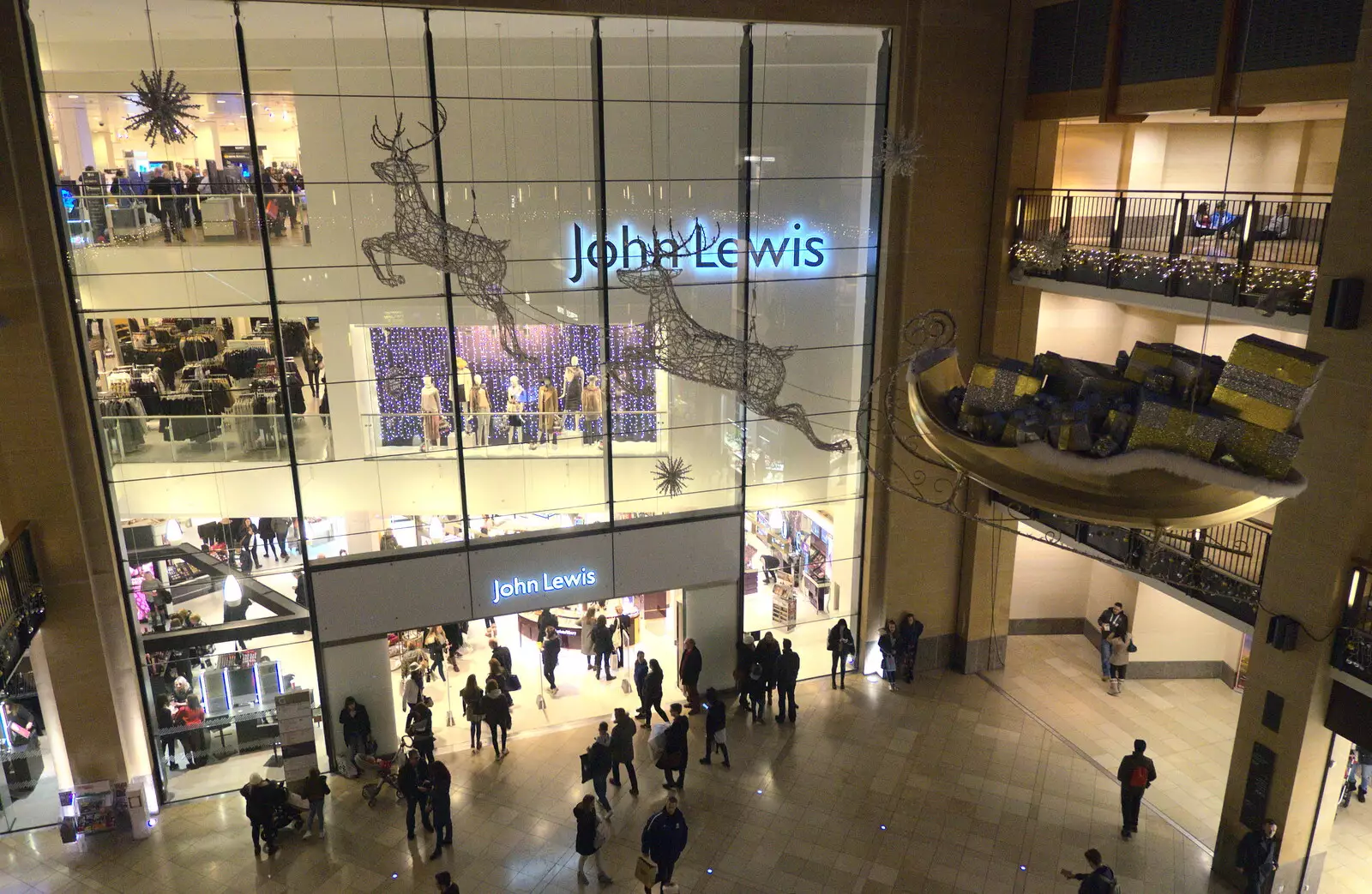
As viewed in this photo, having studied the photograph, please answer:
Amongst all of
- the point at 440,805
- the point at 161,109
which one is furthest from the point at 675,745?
the point at 161,109

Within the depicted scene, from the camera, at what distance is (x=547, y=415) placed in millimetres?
12711

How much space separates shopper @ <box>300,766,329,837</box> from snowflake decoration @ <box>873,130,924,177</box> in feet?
34.9

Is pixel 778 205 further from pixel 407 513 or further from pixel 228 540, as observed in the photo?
pixel 228 540

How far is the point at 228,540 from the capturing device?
39.5 ft

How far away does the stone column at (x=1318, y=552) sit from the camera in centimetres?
886

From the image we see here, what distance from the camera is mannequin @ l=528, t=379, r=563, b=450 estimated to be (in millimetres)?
12594

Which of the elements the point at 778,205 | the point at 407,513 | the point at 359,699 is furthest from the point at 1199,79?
the point at 359,699

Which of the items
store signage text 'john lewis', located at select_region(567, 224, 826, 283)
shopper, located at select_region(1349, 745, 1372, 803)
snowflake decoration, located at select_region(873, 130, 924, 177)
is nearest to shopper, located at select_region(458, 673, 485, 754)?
store signage text 'john lewis', located at select_region(567, 224, 826, 283)

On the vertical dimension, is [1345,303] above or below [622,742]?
above

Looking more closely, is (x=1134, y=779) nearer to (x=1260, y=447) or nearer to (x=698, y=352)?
(x=698, y=352)

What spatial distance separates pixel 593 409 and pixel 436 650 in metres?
4.64

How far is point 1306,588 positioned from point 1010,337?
215 inches

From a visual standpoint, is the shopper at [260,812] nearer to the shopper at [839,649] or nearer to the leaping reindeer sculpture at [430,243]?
the leaping reindeer sculpture at [430,243]

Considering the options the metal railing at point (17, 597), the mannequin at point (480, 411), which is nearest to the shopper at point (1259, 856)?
the mannequin at point (480, 411)
